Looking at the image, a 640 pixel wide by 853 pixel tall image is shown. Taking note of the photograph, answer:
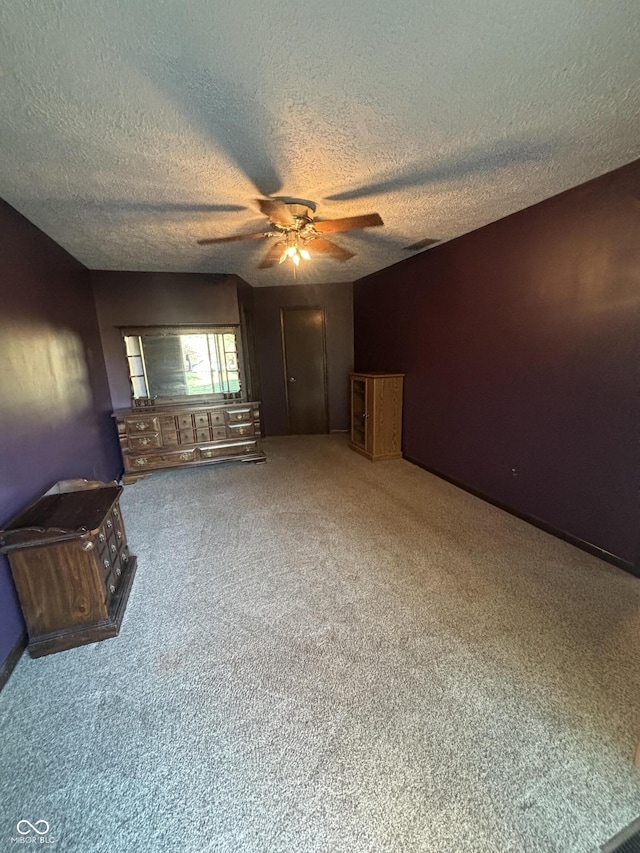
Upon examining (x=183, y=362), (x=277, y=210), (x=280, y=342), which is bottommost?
(x=183, y=362)

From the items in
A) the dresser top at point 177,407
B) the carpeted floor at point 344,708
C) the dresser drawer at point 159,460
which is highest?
the dresser top at point 177,407

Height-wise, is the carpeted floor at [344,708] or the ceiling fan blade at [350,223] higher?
the ceiling fan blade at [350,223]

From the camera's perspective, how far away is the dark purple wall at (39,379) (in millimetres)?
1795

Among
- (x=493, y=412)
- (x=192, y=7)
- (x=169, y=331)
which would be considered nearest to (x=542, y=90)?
(x=192, y=7)

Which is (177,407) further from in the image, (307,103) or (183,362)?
(307,103)

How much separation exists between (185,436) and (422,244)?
3332 mm

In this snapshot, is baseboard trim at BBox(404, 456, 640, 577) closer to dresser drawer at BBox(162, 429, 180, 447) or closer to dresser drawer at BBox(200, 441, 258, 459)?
dresser drawer at BBox(200, 441, 258, 459)

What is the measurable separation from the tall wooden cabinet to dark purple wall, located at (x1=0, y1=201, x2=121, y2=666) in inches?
119

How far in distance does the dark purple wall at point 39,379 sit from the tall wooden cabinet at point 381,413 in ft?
9.92

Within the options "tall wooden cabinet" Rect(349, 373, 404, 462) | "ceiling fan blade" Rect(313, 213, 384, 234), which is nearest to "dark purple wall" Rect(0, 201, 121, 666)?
"ceiling fan blade" Rect(313, 213, 384, 234)

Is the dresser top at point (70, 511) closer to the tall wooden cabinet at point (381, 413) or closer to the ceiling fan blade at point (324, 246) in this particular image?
the ceiling fan blade at point (324, 246)

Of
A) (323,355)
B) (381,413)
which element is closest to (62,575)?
(381,413)

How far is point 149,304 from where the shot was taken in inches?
155

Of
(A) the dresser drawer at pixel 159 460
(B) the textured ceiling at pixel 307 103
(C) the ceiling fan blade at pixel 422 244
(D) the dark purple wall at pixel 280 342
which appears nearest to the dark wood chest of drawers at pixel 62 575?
(B) the textured ceiling at pixel 307 103
